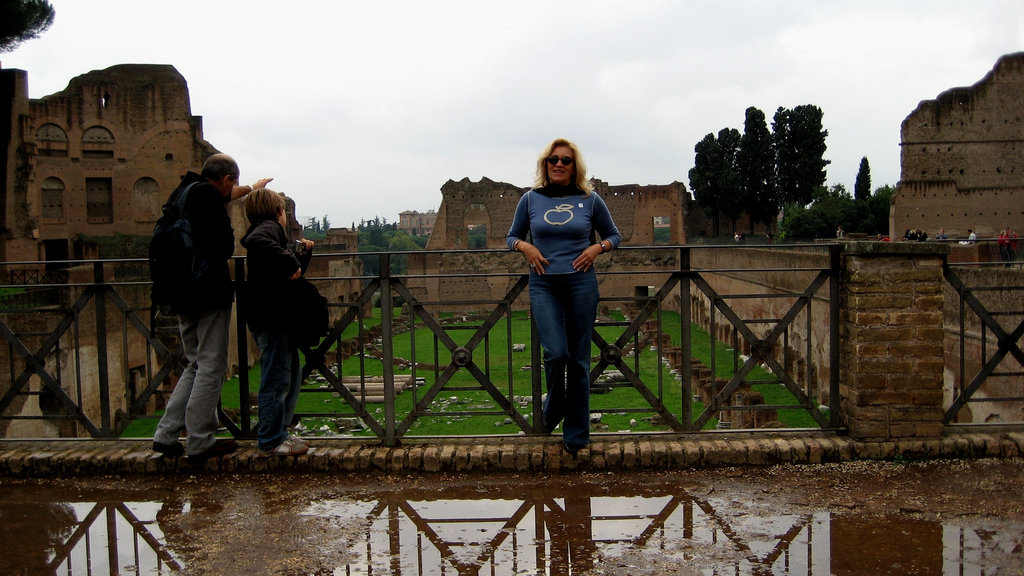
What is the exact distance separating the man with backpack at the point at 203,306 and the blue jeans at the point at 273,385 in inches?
7.5

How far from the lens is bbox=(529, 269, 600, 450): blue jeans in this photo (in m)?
3.90

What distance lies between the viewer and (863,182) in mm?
43156

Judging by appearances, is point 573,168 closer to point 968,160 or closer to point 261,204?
point 261,204

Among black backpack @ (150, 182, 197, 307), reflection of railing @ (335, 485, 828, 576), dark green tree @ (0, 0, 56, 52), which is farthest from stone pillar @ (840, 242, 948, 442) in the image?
dark green tree @ (0, 0, 56, 52)

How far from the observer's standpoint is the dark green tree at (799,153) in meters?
40.5

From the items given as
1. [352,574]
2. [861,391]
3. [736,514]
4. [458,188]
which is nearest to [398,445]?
[352,574]

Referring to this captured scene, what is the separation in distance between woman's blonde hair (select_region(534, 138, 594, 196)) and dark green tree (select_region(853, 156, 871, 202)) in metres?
42.4

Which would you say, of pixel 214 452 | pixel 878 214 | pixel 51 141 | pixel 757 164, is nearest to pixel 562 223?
pixel 214 452

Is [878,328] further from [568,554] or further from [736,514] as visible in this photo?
[568,554]

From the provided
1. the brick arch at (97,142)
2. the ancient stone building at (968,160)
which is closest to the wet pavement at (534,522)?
the brick arch at (97,142)

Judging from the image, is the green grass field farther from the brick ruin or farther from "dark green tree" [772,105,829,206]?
"dark green tree" [772,105,829,206]

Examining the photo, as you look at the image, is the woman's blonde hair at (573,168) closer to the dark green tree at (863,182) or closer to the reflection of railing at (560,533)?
the reflection of railing at (560,533)

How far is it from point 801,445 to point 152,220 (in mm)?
31391

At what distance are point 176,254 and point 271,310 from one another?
481 mm
